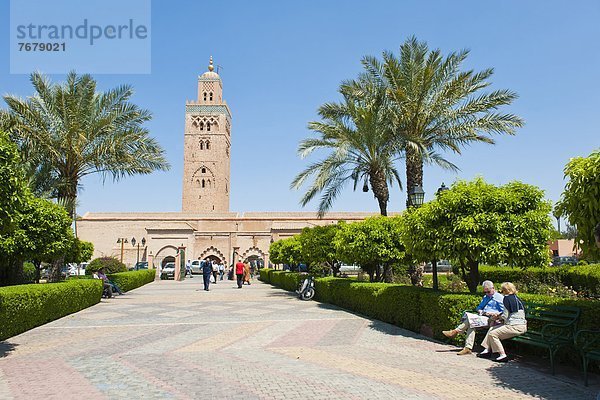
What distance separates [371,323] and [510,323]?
410cm

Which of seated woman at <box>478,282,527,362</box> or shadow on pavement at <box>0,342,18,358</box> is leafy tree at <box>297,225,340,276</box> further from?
shadow on pavement at <box>0,342,18,358</box>

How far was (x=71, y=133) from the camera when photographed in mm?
14328

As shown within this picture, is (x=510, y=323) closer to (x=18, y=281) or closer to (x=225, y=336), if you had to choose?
(x=225, y=336)

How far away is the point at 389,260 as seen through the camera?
1279 cm

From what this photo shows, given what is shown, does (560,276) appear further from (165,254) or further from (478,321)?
(165,254)

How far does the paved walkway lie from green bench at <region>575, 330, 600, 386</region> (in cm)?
27

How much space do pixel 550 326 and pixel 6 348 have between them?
811cm

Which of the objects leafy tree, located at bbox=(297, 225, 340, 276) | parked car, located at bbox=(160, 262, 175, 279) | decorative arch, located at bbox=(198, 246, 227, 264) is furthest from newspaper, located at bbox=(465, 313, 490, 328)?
decorative arch, located at bbox=(198, 246, 227, 264)

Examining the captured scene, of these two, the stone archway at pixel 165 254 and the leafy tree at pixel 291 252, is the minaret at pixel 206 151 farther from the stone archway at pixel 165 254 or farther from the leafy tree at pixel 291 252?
the leafy tree at pixel 291 252

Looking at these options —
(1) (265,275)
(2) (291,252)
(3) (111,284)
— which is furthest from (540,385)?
(1) (265,275)

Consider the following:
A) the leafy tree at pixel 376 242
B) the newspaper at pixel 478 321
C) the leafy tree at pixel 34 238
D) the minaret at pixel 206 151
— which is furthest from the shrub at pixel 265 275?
the minaret at pixel 206 151

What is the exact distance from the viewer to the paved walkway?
515 centimetres

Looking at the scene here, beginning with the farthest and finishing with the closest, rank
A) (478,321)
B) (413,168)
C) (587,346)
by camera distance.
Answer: (413,168) < (478,321) < (587,346)

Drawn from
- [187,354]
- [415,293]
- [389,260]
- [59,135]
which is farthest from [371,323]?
[59,135]
